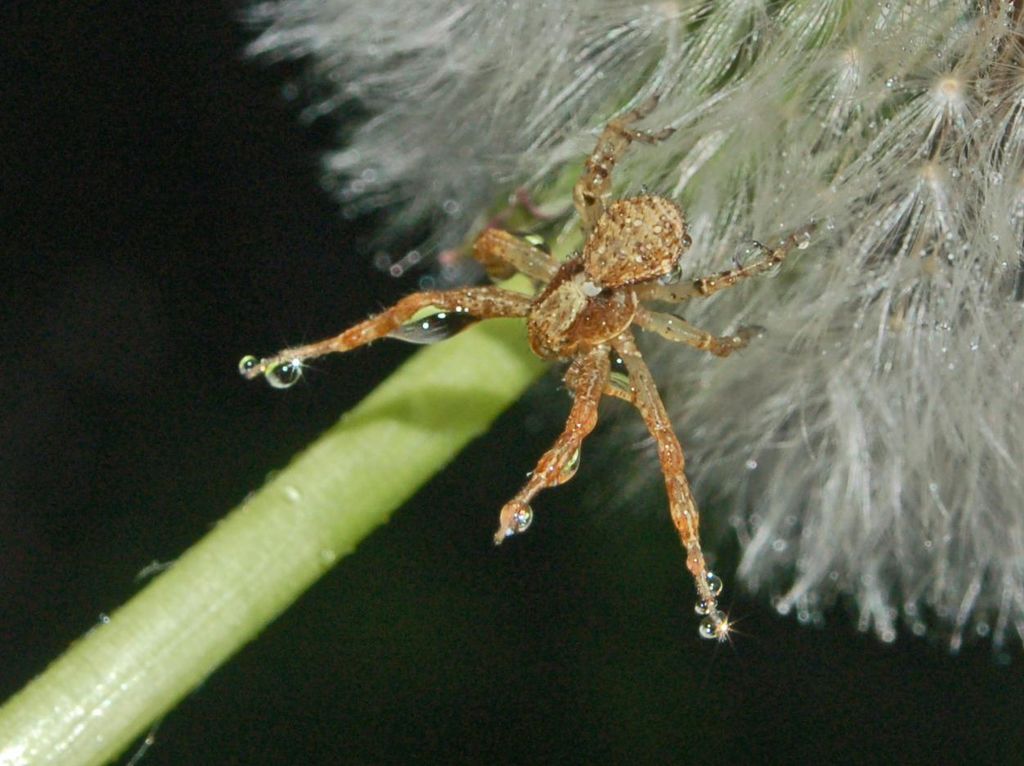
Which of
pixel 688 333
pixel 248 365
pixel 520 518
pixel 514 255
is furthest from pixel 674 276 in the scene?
pixel 248 365

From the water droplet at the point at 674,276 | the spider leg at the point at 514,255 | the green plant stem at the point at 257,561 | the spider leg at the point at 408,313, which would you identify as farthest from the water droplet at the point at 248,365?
the water droplet at the point at 674,276

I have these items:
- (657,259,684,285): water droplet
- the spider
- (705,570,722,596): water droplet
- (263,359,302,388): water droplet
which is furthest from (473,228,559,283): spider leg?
(705,570,722,596): water droplet

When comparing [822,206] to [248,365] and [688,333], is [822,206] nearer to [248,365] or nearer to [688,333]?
[688,333]

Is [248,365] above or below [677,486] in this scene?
above

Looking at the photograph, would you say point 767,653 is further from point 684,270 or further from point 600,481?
point 684,270

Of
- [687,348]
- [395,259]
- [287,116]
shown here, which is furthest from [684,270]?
[287,116]

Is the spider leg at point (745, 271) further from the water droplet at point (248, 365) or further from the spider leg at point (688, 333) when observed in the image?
the water droplet at point (248, 365)
